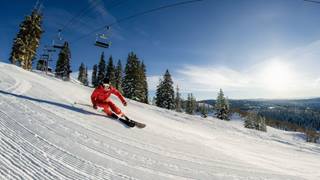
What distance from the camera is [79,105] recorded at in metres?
11.4

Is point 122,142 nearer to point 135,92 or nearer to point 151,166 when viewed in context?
point 151,166

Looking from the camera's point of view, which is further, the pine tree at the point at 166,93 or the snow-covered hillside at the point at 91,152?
the pine tree at the point at 166,93

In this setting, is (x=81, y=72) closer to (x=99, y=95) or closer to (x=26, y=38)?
(x=26, y=38)

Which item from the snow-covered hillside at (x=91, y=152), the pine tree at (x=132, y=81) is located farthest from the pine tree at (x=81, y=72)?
the snow-covered hillside at (x=91, y=152)

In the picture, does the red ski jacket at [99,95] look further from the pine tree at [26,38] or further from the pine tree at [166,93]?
the pine tree at [166,93]

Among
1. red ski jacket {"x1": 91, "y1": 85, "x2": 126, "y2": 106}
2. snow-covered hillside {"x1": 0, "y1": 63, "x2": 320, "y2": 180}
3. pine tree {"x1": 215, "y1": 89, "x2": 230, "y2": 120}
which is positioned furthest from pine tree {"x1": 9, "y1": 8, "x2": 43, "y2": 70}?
pine tree {"x1": 215, "y1": 89, "x2": 230, "y2": 120}

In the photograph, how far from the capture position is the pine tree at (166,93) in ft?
206

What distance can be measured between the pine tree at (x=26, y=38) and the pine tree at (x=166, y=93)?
2787 cm

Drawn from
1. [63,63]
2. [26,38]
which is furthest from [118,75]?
[26,38]

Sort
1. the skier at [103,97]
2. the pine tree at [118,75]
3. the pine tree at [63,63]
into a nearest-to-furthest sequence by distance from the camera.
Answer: the skier at [103,97] → the pine tree at [63,63] → the pine tree at [118,75]

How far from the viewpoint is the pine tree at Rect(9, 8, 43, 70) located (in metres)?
48.2

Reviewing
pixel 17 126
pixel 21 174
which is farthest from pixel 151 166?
pixel 17 126

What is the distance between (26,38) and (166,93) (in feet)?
99.7

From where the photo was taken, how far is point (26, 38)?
48438 mm
